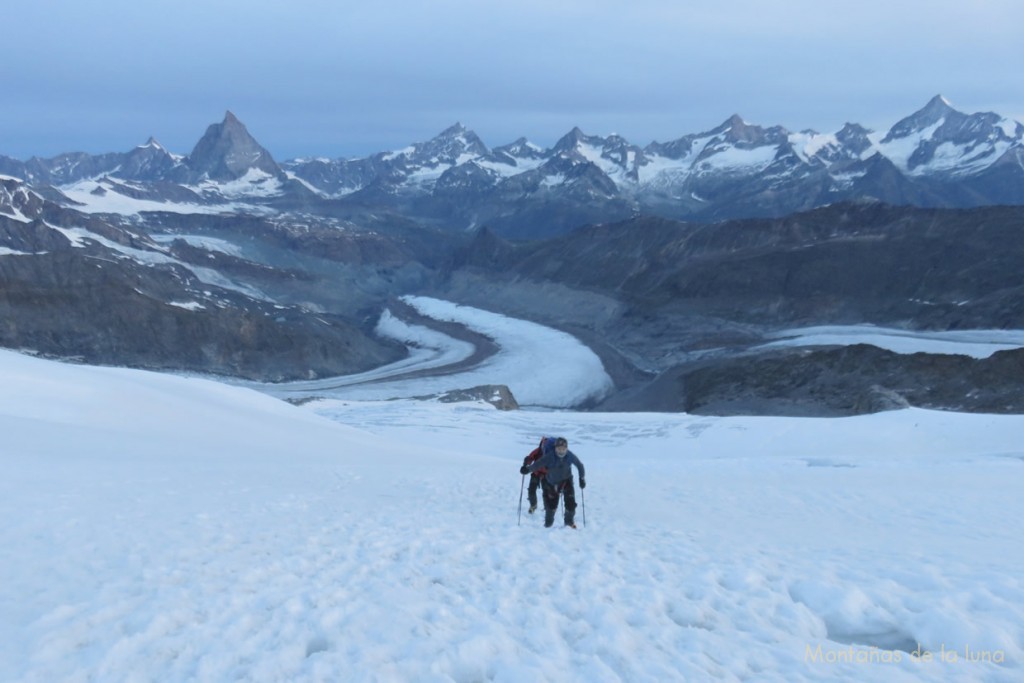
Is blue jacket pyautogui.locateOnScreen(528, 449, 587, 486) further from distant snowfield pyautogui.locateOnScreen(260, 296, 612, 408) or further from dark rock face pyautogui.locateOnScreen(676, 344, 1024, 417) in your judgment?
distant snowfield pyautogui.locateOnScreen(260, 296, 612, 408)

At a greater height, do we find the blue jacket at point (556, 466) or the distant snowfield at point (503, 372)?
the distant snowfield at point (503, 372)

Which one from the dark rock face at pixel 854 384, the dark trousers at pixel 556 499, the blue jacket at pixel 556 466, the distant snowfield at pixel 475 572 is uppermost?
the dark rock face at pixel 854 384

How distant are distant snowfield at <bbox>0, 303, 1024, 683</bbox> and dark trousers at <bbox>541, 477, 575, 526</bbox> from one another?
29 centimetres

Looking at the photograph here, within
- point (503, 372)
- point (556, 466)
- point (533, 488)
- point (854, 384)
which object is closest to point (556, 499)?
point (556, 466)

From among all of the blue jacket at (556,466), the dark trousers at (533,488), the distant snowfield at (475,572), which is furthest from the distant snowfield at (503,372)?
the blue jacket at (556,466)

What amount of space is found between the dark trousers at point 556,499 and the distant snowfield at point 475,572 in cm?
29

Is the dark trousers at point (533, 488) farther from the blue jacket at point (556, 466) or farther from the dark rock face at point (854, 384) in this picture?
the dark rock face at point (854, 384)

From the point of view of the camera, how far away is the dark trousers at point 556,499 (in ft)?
39.0

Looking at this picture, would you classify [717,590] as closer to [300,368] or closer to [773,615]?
[773,615]

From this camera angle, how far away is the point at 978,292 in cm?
8381

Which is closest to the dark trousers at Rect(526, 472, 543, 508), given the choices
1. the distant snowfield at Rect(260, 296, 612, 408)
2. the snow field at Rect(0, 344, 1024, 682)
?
the snow field at Rect(0, 344, 1024, 682)

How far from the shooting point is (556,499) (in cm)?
1195

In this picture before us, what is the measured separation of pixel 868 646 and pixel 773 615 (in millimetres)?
847

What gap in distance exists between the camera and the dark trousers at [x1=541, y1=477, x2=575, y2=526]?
11898 millimetres
